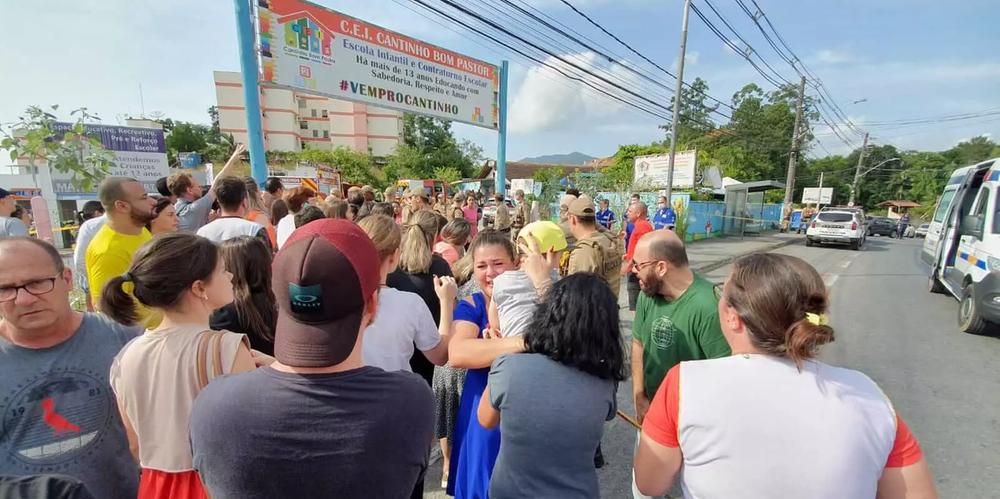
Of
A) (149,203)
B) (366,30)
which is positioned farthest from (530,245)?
(366,30)

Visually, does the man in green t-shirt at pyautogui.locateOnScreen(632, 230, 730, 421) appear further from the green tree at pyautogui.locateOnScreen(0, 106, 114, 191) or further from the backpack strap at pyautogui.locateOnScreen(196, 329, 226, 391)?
the green tree at pyautogui.locateOnScreen(0, 106, 114, 191)

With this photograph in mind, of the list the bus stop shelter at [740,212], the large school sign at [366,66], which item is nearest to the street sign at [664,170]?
the bus stop shelter at [740,212]

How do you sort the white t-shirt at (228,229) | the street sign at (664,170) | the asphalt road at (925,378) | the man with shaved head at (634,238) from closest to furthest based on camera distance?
the asphalt road at (925,378)
the white t-shirt at (228,229)
the man with shaved head at (634,238)
the street sign at (664,170)

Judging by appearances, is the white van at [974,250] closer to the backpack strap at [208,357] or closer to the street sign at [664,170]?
the backpack strap at [208,357]

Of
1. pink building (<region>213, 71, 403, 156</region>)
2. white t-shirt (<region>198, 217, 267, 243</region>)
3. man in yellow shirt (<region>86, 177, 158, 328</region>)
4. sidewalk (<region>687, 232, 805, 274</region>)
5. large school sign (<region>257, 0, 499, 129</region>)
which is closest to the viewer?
man in yellow shirt (<region>86, 177, 158, 328</region>)

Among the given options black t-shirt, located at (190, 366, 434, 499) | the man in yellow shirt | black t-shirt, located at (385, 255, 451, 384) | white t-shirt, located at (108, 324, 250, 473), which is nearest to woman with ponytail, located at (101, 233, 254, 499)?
white t-shirt, located at (108, 324, 250, 473)

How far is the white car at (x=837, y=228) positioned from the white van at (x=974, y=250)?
9114 mm

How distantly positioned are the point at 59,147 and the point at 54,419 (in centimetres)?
413

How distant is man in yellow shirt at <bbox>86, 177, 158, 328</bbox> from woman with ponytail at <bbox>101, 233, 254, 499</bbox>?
5.59ft

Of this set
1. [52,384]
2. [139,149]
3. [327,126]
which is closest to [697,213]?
[52,384]

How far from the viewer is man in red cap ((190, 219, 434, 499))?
2.86 feet

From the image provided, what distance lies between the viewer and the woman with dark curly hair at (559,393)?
4.56ft

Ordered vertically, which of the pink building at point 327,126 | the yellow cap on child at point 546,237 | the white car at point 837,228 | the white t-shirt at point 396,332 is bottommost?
the white car at point 837,228

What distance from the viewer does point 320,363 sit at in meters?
0.89
